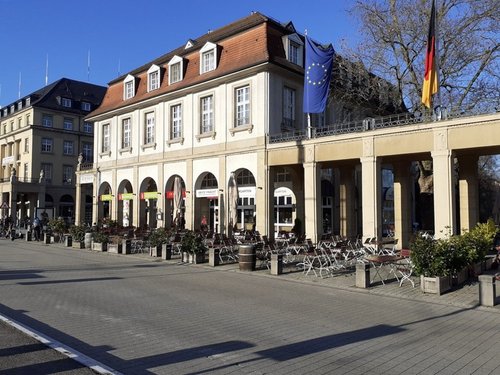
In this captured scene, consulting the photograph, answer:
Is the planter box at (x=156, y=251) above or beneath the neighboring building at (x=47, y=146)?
beneath

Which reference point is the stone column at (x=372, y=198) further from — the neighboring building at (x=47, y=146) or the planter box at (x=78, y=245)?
the neighboring building at (x=47, y=146)

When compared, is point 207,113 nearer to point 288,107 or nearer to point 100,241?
point 288,107

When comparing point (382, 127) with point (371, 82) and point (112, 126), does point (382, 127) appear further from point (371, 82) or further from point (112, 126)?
point (112, 126)

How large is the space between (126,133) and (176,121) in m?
6.60

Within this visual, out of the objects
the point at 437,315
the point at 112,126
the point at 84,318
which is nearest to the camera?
the point at 84,318

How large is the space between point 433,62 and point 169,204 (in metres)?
18.9

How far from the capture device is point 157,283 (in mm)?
12781

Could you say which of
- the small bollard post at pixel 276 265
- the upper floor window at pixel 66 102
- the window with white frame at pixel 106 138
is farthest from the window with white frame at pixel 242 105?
the upper floor window at pixel 66 102

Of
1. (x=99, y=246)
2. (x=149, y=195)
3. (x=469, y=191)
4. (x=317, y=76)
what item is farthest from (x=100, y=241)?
(x=469, y=191)

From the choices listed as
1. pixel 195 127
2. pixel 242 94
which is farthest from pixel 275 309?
pixel 195 127

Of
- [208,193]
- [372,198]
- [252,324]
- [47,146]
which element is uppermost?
[47,146]

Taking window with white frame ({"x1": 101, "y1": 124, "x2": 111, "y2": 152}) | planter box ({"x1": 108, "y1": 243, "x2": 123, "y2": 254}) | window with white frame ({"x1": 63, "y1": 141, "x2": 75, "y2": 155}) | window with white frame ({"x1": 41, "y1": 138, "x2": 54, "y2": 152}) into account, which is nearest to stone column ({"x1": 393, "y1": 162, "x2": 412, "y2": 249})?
planter box ({"x1": 108, "y1": 243, "x2": 123, "y2": 254})

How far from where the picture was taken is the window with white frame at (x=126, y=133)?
34.7 metres

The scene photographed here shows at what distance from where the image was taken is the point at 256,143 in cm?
2464
